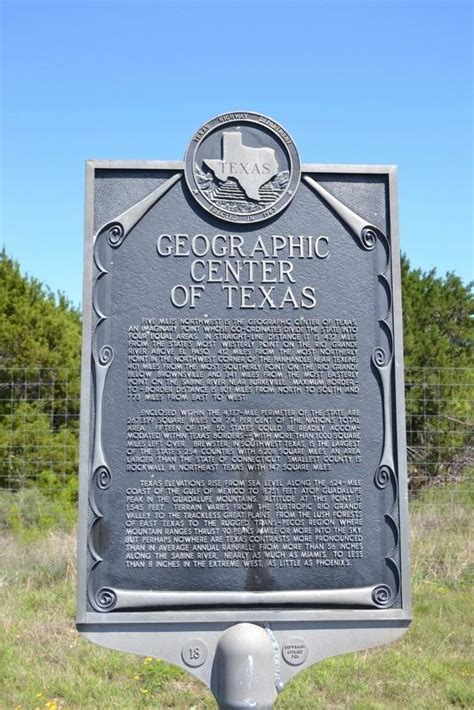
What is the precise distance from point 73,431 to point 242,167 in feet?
31.3

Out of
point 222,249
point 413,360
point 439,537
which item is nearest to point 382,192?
point 222,249

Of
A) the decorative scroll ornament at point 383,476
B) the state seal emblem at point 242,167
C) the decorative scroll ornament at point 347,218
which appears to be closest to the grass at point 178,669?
the decorative scroll ornament at point 383,476

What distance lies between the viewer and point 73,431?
1351 cm

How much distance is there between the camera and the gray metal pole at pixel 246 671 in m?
4.22

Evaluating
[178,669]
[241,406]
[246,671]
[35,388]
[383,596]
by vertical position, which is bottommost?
[178,669]

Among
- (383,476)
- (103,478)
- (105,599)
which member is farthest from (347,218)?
(105,599)

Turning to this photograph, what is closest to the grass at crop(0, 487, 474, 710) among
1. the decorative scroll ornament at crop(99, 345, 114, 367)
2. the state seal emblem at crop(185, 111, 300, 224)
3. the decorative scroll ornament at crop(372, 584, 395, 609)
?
the decorative scroll ornament at crop(372, 584, 395, 609)

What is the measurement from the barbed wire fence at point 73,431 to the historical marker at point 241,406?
645cm

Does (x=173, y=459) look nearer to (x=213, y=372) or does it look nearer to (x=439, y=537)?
(x=213, y=372)

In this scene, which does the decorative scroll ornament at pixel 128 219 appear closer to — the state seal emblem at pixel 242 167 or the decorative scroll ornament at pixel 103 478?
the state seal emblem at pixel 242 167

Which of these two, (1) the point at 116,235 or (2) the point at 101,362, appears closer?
(2) the point at 101,362

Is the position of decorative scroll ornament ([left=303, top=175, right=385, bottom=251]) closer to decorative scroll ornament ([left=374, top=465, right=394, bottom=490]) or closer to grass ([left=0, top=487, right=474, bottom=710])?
decorative scroll ornament ([left=374, top=465, right=394, bottom=490])

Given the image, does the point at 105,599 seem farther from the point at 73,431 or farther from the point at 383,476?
the point at 73,431

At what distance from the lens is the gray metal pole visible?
4.22 m
